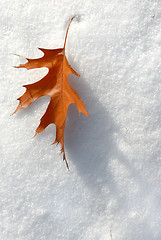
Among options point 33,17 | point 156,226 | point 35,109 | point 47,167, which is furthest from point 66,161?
point 33,17

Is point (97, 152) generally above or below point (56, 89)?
below

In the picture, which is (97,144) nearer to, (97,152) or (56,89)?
(97,152)

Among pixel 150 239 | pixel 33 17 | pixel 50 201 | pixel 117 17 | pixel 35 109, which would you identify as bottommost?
pixel 150 239

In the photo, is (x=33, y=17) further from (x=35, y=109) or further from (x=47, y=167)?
(x=47, y=167)

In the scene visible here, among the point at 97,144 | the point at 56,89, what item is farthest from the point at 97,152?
the point at 56,89

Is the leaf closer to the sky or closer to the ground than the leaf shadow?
closer to the sky
